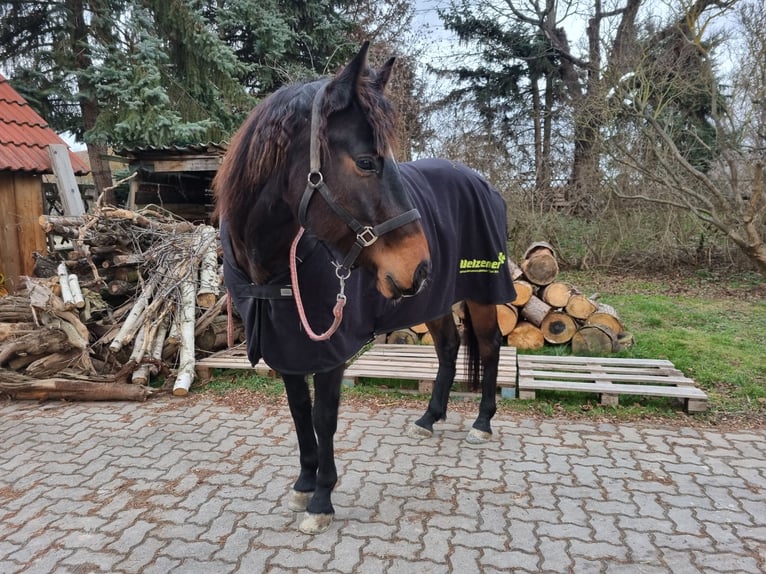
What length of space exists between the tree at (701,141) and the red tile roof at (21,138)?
8797 millimetres

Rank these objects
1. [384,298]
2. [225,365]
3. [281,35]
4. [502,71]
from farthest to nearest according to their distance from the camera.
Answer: [502,71] < [281,35] < [225,365] < [384,298]

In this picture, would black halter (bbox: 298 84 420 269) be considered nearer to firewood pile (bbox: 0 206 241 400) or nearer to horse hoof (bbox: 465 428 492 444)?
horse hoof (bbox: 465 428 492 444)

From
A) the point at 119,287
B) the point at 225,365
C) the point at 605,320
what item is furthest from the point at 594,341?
the point at 119,287

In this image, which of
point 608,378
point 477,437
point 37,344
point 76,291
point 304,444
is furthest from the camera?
point 76,291

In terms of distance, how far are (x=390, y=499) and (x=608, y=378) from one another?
235cm

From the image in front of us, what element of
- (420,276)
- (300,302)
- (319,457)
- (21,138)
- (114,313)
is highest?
(21,138)

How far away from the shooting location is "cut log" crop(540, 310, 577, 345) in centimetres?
514

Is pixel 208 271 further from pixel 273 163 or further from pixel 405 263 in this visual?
pixel 405 263

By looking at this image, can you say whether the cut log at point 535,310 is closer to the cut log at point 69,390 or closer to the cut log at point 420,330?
the cut log at point 420,330

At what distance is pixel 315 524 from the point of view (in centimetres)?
239

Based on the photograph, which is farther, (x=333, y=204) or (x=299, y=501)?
(x=299, y=501)

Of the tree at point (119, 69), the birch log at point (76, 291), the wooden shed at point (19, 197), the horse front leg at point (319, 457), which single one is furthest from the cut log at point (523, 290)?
the wooden shed at point (19, 197)

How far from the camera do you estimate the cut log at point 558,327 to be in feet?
16.9

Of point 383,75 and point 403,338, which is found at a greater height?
point 383,75
